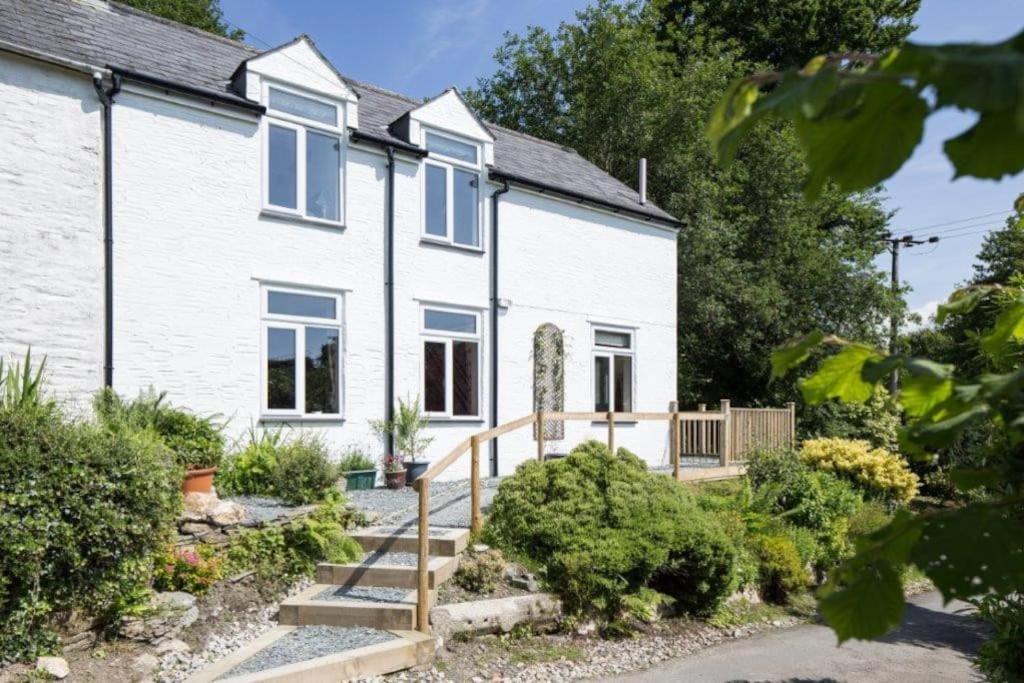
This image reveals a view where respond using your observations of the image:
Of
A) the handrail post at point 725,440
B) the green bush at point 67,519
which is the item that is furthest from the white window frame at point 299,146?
the handrail post at point 725,440

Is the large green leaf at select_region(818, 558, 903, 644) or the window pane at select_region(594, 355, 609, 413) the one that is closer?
the large green leaf at select_region(818, 558, 903, 644)

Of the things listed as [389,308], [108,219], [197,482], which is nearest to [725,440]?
[389,308]

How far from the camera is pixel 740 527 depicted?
1045 centimetres

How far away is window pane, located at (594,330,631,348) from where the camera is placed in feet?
56.0

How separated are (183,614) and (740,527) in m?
6.71

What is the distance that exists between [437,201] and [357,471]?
5.12 m

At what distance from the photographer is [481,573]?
27.0 feet

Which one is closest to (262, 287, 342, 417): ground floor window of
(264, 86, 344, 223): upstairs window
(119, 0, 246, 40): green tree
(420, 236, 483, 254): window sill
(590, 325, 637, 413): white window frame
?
(264, 86, 344, 223): upstairs window

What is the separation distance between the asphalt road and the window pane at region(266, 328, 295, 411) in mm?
6951

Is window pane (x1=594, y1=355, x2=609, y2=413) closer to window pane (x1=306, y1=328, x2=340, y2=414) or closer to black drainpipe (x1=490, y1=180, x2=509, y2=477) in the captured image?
black drainpipe (x1=490, y1=180, x2=509, y2=477)

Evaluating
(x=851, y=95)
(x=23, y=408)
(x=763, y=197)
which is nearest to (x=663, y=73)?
(x=763, y=197)

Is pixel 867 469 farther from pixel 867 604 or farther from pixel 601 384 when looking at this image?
pixel 867 604

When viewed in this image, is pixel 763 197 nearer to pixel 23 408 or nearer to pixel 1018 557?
pixel 23 408

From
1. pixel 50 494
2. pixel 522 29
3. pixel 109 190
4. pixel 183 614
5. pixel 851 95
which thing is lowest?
pixel 183 614
